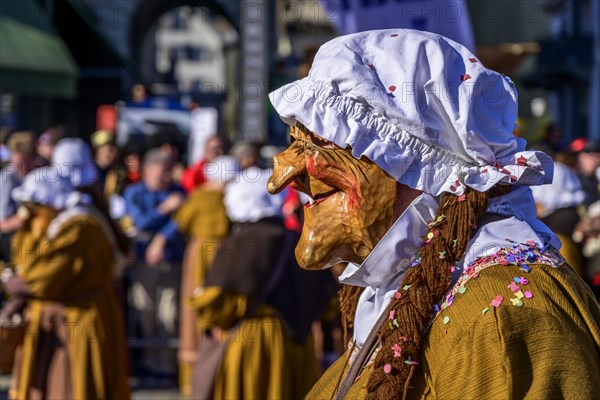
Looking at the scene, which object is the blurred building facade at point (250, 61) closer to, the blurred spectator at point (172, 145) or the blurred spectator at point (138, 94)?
the blurred spectator at point (138, 94)

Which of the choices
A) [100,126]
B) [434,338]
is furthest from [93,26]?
[434,338]

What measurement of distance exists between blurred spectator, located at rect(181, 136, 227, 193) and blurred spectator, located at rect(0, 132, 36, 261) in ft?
4.43

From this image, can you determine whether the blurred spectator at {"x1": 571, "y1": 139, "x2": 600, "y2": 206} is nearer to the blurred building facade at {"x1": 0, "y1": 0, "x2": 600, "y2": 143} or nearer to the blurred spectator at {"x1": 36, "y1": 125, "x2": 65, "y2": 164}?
the blurred building facade at {"x1": 0, "y1": 0, "x2": 600, "y2": 143}

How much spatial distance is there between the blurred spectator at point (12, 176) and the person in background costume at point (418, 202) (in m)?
5.71

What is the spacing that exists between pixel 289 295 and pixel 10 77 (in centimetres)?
473

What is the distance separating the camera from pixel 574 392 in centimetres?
166

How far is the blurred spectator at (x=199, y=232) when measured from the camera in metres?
7.02

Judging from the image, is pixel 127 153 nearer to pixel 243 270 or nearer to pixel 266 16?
pixel 243 270

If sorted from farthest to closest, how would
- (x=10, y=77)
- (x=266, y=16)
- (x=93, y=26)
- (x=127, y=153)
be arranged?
(x=266, y=16) → (x=93, y=26) → (x=127, y=153) → (x=10, y=77)

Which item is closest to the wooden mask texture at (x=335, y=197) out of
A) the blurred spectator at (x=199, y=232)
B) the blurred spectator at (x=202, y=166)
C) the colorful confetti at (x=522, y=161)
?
the colorful confetti at (x=522, y=161)

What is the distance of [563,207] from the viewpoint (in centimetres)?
601

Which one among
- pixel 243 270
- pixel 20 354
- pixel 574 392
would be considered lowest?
pixel 20 354

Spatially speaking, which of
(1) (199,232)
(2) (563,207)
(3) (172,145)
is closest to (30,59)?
(3) (172,145)

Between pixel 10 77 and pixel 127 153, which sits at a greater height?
pixel 10 77
